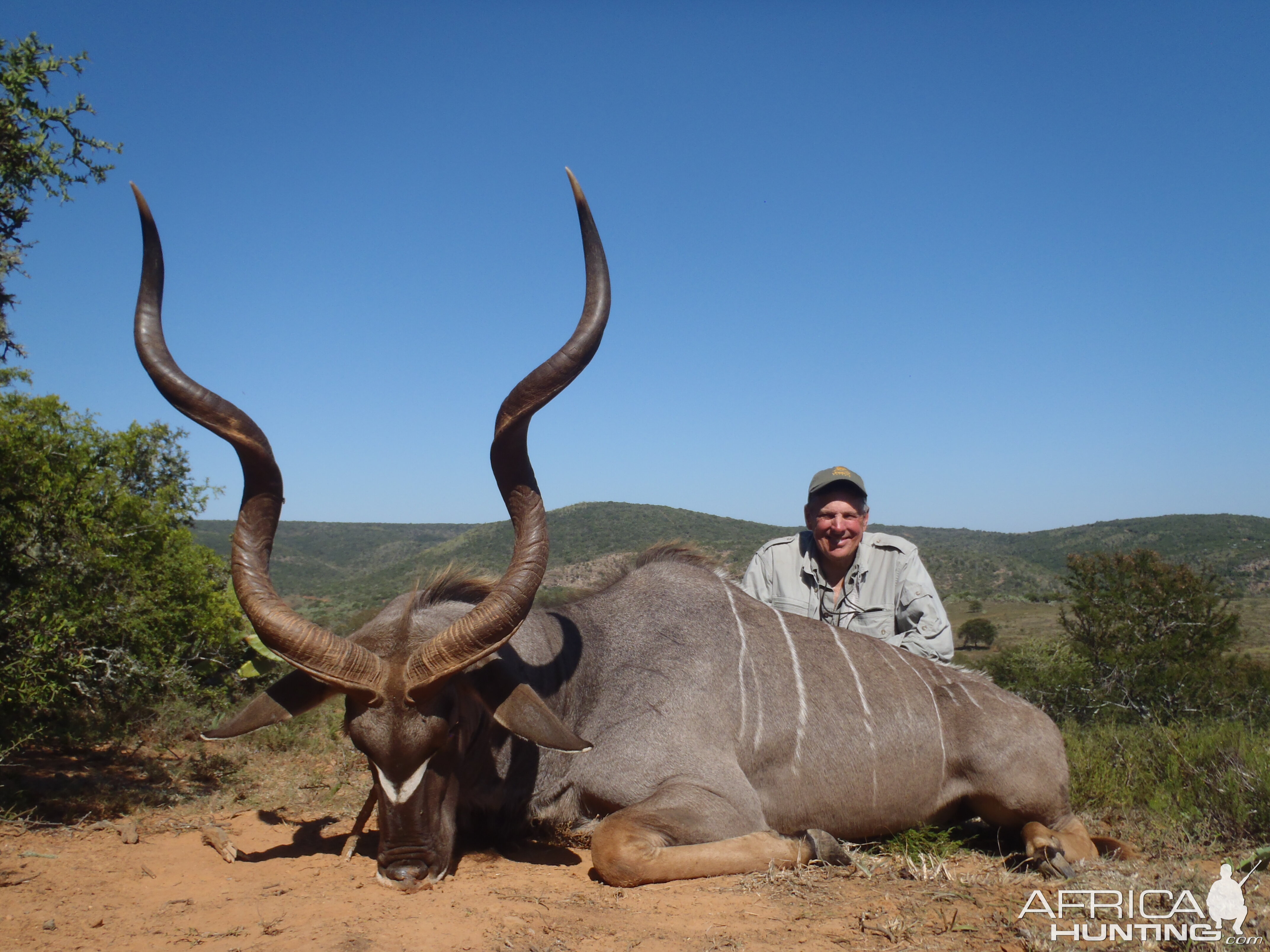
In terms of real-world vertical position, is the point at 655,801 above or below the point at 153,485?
below

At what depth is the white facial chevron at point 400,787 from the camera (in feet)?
12.8

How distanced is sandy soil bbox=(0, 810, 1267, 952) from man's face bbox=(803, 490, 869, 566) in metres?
2.24

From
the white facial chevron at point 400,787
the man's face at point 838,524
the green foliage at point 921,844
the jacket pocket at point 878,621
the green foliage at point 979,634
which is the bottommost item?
the green foliage at point 979,634

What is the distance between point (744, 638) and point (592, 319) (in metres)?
2.06

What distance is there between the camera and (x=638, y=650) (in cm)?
502

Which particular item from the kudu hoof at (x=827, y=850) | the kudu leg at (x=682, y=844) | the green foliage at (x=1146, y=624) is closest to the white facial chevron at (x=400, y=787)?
the kudu leg at (x=682, y=844)

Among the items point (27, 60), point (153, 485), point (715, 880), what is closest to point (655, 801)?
point (715, 880)

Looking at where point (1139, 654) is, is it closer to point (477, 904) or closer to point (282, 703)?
point (477, 904)

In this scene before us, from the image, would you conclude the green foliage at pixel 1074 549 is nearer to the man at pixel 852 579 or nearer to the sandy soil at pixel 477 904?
the man at pixel 852 579

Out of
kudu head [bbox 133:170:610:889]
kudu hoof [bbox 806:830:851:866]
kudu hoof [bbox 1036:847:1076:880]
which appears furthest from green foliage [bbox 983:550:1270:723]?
kudu head [bbox 133:170:610:889]

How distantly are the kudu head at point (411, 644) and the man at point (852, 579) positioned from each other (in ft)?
7.95

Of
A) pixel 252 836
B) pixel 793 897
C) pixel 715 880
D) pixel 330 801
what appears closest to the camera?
pixel 793 897

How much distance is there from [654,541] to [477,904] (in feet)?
66.7

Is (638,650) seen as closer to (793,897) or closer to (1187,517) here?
(793,897)
